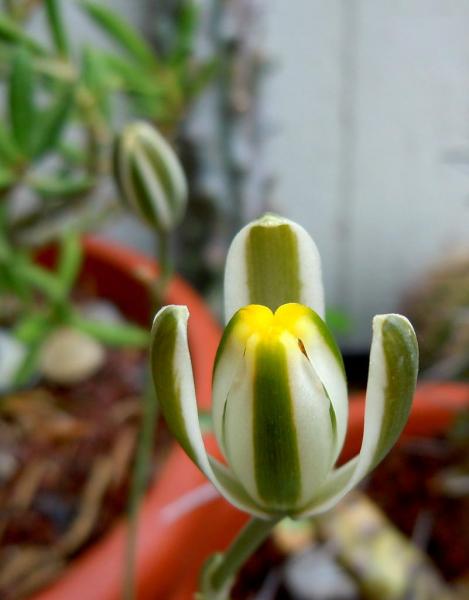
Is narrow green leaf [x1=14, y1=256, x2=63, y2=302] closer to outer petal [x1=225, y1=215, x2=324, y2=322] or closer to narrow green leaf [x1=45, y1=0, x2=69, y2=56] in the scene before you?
narrow green leaf [x1=45, y1=0, x2=69, y2=56]

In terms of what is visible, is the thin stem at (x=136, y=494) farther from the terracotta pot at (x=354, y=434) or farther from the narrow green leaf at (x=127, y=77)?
the narrow green leaf at (x=127, y=77)

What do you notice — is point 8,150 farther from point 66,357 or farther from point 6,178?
point 66,357

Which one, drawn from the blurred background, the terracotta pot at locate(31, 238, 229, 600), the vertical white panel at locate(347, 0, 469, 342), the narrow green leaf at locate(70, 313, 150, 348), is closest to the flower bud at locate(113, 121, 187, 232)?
the terracotta pot at locate(31, 238, 229, 600)

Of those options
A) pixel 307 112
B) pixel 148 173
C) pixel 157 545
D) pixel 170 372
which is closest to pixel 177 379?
pixel 170 372

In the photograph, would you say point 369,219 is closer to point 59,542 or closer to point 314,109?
point 314,109

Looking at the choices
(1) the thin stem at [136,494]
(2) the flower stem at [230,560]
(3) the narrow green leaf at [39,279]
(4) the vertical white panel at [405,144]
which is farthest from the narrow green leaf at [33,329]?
(4) the vertical white panel at [405,144]
